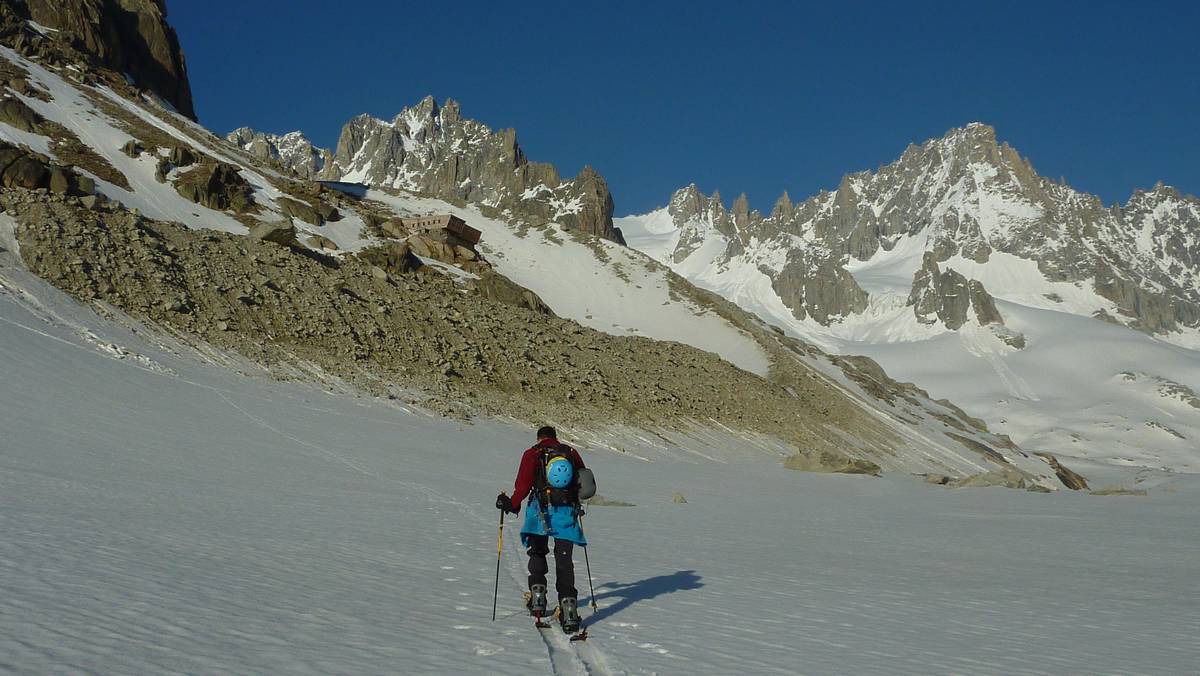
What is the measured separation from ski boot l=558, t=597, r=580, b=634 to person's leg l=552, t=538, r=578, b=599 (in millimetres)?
111

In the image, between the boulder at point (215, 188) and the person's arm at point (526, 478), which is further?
the boulder at point (215, 188)

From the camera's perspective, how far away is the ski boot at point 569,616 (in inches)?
307

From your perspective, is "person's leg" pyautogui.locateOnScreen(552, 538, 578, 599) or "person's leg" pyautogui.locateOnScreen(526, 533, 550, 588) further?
"person's leg" pyautogui.locateOnScreen(526, 533, 550, 588)

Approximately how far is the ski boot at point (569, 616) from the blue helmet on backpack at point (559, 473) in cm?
128

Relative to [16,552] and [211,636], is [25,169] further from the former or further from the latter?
[211,636]

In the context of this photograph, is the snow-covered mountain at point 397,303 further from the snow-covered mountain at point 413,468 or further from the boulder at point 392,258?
the snow-covered mountain at point 413,468

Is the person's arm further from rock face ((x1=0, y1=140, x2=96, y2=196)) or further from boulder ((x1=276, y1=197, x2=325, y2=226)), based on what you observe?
boulder ((x1=276, y1=197, x2=325, y2=226))

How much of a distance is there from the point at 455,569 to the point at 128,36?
346 feet

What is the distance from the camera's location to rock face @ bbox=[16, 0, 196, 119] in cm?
8344

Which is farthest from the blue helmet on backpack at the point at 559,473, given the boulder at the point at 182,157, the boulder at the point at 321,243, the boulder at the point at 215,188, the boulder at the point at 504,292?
the boulder at the point at 182,157

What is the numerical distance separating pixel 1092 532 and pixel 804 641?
13.4m

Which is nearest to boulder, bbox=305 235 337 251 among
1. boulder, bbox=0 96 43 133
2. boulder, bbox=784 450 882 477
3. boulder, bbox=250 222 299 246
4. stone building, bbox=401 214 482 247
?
boulder, bbox=250 222 299 246

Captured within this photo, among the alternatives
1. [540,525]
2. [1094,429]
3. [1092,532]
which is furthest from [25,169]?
[1094,429]

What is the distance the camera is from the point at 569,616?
7.82 m
